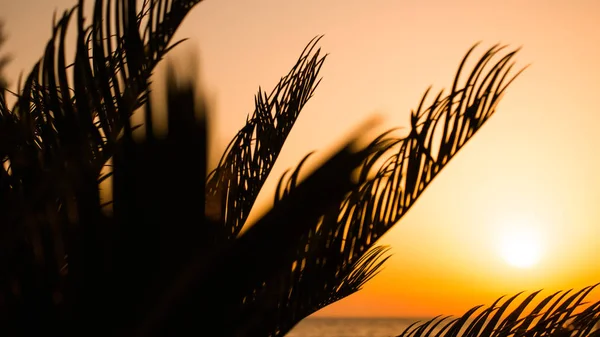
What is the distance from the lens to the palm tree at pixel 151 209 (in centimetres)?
233

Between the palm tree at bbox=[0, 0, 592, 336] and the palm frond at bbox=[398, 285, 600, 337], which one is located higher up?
the palm tree at bbox=[0, 0, 592, 336]

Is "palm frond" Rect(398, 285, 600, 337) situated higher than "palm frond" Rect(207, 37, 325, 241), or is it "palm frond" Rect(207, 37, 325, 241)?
"palm frond" Rect(207, 37, 325, 241)

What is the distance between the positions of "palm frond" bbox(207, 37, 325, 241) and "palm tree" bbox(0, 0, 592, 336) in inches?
18.3

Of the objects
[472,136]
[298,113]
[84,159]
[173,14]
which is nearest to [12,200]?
[84,159]

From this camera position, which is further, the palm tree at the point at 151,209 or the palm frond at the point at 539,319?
the palm frond at the point at 539,319

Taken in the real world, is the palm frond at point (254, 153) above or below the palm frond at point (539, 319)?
above

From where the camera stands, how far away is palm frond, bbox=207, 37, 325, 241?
3373 mm

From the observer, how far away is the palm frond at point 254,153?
11.1 feet

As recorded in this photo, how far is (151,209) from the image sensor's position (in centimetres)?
246

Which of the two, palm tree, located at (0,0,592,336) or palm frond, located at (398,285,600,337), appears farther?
palm frond, located at (398,285,600,337)

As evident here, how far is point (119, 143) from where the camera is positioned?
2.54 metres

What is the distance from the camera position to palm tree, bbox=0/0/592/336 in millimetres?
2328

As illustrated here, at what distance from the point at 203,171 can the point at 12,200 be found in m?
0.68

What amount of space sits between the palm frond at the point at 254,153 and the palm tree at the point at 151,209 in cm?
47
